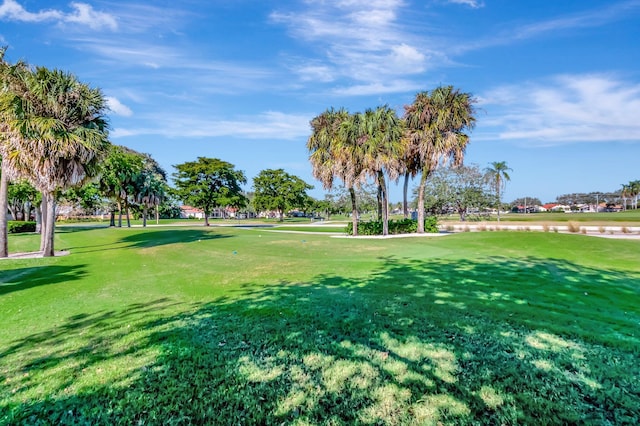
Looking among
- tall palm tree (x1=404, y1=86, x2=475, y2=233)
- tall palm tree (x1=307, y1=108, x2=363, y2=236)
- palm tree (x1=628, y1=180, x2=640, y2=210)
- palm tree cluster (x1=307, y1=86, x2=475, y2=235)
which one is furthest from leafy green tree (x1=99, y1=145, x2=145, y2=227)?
palm tree (x1=628, y1=180, x2=640, y2=210)

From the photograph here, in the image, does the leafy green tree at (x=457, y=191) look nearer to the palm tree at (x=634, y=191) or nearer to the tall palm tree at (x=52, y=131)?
the tall palm tree at (x=52, y=131)

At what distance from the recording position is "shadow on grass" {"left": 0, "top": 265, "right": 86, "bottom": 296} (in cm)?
856

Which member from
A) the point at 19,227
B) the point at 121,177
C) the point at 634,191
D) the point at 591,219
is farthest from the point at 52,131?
the point at 634,191

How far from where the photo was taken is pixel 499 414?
9.02ft

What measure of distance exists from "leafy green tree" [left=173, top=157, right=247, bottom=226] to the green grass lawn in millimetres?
37653

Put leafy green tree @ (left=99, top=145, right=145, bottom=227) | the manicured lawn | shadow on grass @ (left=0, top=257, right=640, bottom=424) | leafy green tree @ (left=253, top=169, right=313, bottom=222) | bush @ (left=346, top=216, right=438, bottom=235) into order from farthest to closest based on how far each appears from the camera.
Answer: leafy green tree @ (left=253, top=169, right=313, bottom=222), the manicured lawn, leafy green tree @ (left=99, top=145, right=145, bottom=227), bush @ (left=346, top=216, right=438, bottom=235), shadow on grass @ (left=0, top=257, right=640, bottom=424)

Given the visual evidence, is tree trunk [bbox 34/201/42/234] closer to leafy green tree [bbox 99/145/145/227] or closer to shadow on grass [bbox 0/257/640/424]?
leafy green tree [bbox 99/145/145/227]

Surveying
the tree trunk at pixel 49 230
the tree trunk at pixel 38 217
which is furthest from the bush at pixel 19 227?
the tree trunk at pixel 49 230

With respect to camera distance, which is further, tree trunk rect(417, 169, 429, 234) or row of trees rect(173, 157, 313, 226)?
row of trees rect(173, 157, 313, 226)

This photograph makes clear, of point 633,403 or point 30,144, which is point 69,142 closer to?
point 30,144

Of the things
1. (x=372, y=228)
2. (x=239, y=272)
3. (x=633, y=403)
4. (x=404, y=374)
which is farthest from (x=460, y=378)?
(x=372, y=228)

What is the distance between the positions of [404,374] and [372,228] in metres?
23.3

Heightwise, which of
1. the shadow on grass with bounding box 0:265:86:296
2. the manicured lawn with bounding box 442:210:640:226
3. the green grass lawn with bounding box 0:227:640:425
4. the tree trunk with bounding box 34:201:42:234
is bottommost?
the manicured lawn with bounding box 442:210:640:226

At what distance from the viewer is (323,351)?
4.03 metres
